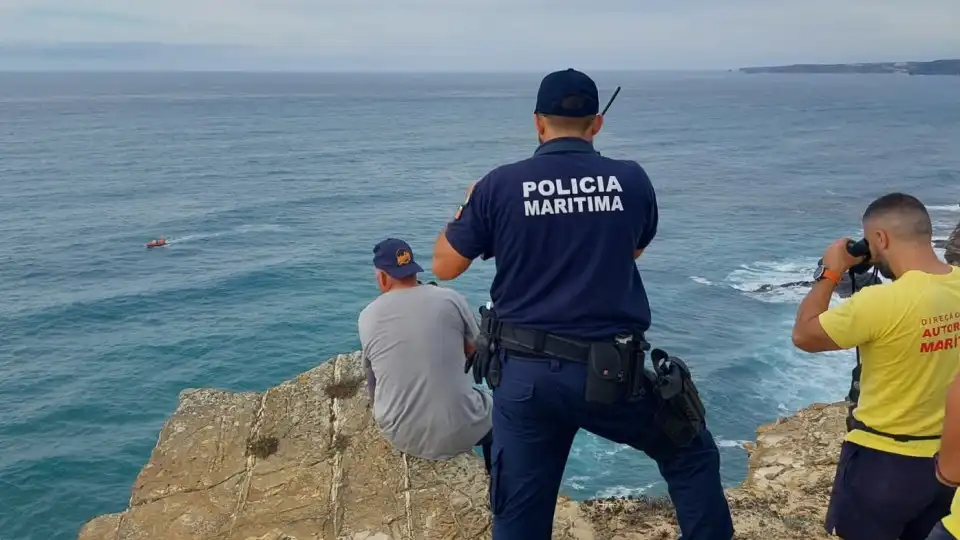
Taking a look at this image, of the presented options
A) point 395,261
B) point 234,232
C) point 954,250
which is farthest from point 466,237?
point 234,232

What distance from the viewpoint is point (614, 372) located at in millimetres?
3738

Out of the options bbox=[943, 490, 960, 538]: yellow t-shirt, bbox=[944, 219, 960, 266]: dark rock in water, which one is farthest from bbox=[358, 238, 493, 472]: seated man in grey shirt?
bbox=[944, 219, 960, 266]: dark rock in water

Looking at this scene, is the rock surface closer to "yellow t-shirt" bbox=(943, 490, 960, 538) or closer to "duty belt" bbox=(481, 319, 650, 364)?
"duty belt" bbox=(481, 319, 650, 364)

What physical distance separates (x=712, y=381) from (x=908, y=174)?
5160cm

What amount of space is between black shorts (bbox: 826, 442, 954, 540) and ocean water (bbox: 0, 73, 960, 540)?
14.8 m

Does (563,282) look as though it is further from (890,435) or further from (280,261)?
(280,261)

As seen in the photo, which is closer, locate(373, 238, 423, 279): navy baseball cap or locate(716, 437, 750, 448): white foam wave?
locate(373, 238, 423, 279): navy baseball cap

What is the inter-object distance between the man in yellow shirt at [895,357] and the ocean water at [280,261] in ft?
49.1

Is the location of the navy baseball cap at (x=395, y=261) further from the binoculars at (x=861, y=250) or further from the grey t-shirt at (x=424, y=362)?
the binoculars at (x=861, y=250)

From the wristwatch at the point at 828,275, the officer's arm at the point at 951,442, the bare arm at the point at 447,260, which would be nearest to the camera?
the officer's arm at the point at 951,442

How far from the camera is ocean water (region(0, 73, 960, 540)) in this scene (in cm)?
2333

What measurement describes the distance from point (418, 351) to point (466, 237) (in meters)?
2.15

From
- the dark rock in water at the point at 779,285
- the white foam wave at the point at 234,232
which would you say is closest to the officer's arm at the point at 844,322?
the dark rock in water at the point at 779,285

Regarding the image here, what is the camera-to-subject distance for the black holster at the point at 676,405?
12.8 ft
